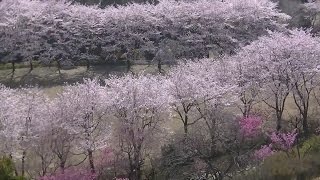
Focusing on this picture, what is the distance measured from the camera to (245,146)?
29812 mm

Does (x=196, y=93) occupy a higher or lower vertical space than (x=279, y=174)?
higher

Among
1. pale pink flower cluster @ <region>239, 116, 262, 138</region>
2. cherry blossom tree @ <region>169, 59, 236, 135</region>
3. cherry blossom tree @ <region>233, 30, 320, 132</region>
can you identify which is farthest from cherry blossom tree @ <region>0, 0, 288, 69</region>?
pale pink flower cluster @ <region>239, 116, 262, 138</region>

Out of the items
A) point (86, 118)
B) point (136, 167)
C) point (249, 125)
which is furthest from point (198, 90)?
point (86, 118)

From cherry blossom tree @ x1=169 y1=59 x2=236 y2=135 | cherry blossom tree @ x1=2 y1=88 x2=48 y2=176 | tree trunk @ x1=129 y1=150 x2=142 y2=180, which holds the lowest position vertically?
tree trunk @ x1=129 y1=150 x2=142 y2=180

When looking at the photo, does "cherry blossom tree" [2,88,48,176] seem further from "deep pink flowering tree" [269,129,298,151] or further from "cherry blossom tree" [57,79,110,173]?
"deep pink flowering tree" [269,129,298,151]

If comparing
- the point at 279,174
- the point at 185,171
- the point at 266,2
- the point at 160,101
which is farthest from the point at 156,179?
the point at 266,2

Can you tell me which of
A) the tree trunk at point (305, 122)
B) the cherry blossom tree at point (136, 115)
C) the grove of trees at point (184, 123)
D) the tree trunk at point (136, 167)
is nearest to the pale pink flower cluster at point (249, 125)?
the grove of trees at point (184, 123)

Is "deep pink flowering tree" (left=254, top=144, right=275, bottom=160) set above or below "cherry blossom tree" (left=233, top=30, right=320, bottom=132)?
below

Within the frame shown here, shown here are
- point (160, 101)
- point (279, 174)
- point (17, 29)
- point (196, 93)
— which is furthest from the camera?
point (17, 29)

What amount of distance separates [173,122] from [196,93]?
4542 millimetres

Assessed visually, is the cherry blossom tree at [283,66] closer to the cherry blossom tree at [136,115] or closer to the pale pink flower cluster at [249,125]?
the pale pink flower cluster at [249,125]

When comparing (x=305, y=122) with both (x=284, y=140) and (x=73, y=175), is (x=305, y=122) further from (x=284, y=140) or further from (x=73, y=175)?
(x=73, y=175)

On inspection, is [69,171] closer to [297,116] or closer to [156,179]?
[156,179]

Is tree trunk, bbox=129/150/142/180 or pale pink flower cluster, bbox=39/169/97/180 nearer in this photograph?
pale pink flower cluster, bbox=39/169/97/180
